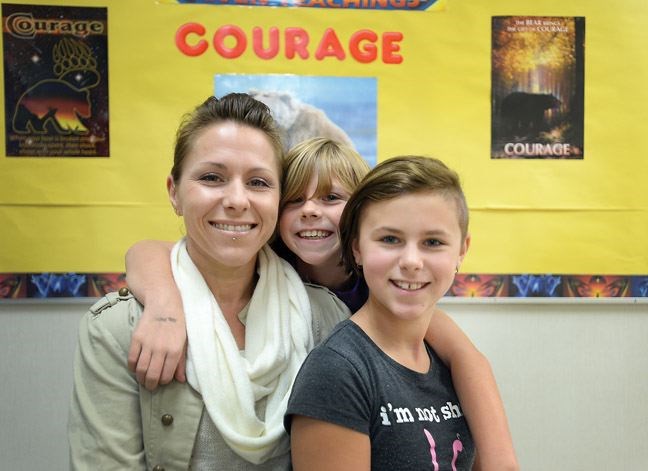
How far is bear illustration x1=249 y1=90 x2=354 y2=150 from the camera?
1438 millimetres

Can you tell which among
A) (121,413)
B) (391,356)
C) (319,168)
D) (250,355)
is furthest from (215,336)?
(319,168)

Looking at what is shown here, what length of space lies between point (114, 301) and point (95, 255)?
53 centimetres

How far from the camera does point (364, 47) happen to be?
1.44 meters

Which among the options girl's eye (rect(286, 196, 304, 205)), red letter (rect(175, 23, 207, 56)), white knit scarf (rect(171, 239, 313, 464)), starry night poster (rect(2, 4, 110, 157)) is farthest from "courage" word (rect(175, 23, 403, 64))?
white knit scarf (rect(171, 239, 313, 464))

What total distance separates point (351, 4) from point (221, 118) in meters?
0.63

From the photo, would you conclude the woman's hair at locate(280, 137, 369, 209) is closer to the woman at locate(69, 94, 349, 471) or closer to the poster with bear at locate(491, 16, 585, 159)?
the woman at locate(69, 94, 349, 471)

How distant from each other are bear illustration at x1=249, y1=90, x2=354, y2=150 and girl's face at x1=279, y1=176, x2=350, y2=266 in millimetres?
335

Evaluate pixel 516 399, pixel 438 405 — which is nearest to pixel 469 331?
pixel 516 399

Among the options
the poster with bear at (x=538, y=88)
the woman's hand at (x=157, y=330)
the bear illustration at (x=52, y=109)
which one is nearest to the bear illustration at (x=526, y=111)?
the poster with bear at (x=538, y=88)

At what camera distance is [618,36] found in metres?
1.49

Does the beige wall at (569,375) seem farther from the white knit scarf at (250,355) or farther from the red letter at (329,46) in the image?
the red letter at (329,46)

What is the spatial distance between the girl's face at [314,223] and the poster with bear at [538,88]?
1.82 feet

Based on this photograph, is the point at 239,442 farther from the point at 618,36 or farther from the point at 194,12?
the point at 618,36

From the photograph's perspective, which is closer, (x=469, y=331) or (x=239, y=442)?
(x=239, y=442)
